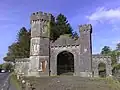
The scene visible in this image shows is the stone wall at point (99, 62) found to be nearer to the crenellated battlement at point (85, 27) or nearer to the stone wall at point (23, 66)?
the crenellated battlement at point (85, 27)

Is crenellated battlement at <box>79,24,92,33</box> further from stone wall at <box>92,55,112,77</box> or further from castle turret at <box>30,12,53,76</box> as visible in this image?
castle turret at <box>30,12,53,76</box>

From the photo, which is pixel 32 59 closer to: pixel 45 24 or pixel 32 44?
pixel 32 44

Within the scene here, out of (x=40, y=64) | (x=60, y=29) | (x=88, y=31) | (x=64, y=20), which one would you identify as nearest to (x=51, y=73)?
(x=40, y=64)

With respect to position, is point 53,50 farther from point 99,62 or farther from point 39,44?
point 99,62

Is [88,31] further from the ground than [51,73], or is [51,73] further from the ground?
[88,31]

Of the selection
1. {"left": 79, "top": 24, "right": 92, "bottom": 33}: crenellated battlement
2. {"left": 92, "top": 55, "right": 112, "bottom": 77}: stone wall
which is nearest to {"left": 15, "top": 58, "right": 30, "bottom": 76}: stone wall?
{"left": 79, "top": 24, "right": 92, "bottom": 33}: crenellated battlement

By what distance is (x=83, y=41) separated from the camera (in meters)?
60.5

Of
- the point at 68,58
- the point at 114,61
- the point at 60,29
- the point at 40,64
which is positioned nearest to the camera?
the point at 40,64

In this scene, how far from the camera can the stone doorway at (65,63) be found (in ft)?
214

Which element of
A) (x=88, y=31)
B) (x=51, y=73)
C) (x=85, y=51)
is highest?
(x=88, y=31)

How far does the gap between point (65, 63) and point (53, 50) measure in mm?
9091

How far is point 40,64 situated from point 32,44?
Answer: 17.3 feet

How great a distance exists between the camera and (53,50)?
61.7 meters

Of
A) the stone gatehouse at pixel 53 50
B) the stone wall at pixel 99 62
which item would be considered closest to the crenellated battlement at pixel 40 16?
the stone gatehouse at pixel 53 50
